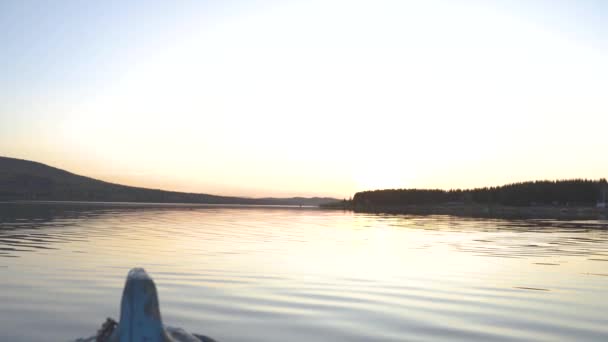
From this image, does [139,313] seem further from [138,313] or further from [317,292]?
[317,292]

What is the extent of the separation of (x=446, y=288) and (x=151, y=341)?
45.0ft

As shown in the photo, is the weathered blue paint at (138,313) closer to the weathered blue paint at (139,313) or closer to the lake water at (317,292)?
the weathered blue paint at (139,313)

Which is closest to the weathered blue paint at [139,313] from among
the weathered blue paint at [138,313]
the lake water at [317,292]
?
the weathered blue paint at [138,313]

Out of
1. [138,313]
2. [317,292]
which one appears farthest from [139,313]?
[317,292]

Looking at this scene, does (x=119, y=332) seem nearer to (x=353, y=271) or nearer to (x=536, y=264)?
(x=353, y=271)

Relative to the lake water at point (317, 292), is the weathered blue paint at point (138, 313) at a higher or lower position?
higher

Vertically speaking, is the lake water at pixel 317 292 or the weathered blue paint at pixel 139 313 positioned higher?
the weathered blue paint at pixel 139 313

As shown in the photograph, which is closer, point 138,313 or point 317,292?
point 138,313

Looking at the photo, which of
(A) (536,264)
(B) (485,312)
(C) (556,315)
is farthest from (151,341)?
(A) (536,264)

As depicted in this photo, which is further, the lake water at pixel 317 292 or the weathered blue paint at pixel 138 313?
the lake water at pixel 317 292

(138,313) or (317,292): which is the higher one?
(138,313)

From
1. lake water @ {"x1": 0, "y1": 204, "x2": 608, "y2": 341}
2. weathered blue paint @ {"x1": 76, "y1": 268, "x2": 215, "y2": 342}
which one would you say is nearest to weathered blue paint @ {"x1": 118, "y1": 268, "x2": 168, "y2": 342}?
weathered blue paint @ {"x1": 76, "y1": 268, "x2": 215, "y2": 342}

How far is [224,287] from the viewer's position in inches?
733

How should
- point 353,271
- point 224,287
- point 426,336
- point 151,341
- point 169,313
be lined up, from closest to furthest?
point 151,341
point 426,336
point 169,313
point 224,287
point 353,271
